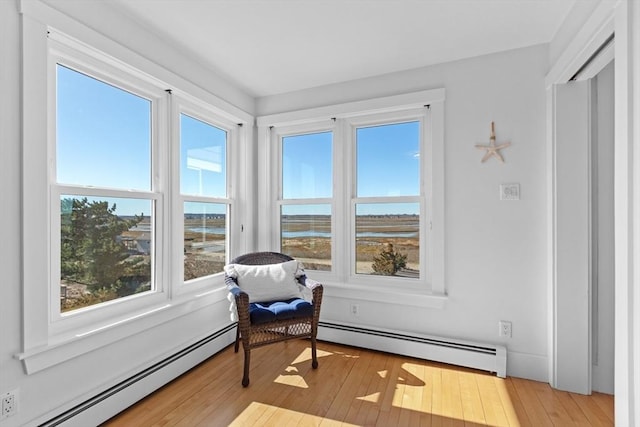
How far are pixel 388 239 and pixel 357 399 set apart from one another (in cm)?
141

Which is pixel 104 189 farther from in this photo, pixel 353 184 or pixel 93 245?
pixel 353 184

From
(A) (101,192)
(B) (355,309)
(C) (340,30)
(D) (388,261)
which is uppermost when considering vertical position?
(C) (340,30)

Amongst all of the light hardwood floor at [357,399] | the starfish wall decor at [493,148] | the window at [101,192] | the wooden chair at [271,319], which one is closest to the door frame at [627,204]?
the light hardwood floor at [357,399]

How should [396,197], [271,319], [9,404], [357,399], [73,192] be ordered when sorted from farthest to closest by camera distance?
1. [396,197]
2. [271,319]
3. [357,399]
4. [73,192]
5. [9,404]

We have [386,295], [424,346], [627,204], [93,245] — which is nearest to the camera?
[627,204]

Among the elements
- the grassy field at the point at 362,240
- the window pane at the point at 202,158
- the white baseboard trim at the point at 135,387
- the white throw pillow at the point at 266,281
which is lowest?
the white baseboard trim at the point at 135,387

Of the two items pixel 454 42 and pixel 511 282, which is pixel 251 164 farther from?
pixel 511 282

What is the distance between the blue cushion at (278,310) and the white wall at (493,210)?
91cm

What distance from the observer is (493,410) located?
2.00m

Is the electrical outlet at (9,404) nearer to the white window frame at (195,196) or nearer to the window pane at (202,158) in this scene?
the white window frame at (195,196)

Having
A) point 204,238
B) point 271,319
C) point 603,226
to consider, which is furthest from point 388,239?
point 204,238

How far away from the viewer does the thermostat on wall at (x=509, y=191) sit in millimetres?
2432

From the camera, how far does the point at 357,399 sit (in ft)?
6.96

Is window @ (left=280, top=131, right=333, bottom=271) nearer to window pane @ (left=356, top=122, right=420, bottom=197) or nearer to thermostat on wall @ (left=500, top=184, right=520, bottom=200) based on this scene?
window pane @ (left=356, top=122, right=420, bottom=197)
